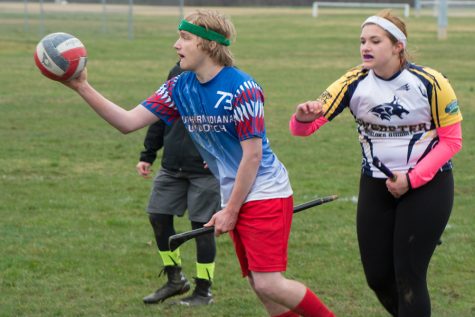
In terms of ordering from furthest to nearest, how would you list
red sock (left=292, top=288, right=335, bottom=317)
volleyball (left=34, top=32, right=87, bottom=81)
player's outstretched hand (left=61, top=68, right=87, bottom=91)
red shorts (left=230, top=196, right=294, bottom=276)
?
red sock (left=292, top=288, right=335, bottom=317) < red shorts (left=230, top=196, right=294, bottom=276) < player's outstretched hand (left=61, top=68, right=87, bottom=91) < volleyball (left=34, top=32, right=87, bottom=81)

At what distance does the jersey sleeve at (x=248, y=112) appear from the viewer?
549cm

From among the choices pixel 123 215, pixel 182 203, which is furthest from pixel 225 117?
pixel 123 215

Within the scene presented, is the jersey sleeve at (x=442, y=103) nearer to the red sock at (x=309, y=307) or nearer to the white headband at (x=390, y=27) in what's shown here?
the white headband at (x=390, y=27)

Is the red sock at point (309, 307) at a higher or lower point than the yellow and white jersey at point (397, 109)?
lower

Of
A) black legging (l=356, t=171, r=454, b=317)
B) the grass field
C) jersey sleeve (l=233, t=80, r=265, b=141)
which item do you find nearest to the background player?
the grass field

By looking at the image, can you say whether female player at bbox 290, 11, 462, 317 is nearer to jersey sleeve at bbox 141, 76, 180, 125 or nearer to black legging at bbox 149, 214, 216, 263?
jersey sleeve at bbox 141, 76, 180, 125

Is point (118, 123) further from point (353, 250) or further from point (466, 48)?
point (466, 48)

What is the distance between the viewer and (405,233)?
5.71m

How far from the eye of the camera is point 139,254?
877 cm

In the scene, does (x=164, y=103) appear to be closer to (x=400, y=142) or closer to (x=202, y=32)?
(x=202, y=32)

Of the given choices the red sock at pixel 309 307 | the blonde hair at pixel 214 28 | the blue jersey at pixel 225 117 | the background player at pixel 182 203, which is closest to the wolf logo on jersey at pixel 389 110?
the blue jersey at pixel 225 117

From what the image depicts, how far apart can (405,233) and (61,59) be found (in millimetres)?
2035

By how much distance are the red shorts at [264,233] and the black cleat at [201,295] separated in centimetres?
172

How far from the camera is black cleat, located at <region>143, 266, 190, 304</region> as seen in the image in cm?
741
